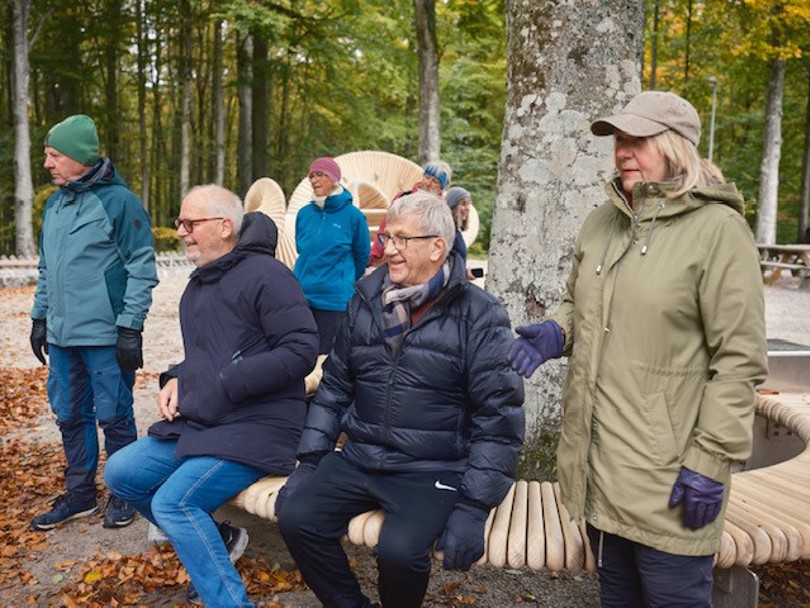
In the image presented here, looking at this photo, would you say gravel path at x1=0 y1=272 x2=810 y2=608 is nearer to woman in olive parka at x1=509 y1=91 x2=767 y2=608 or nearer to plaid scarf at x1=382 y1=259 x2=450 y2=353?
woman in olive parka at x1=509 y1=91 x2=767 y2=608

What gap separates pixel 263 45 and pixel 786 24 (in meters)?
13.3

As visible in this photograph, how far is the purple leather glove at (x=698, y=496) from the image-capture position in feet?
6.32

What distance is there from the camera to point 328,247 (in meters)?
5.14

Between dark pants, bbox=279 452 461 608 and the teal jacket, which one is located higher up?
the teal jacket

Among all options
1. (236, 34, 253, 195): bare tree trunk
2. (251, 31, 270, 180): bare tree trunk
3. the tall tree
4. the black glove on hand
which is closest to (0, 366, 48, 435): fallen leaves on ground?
the black glove on hand

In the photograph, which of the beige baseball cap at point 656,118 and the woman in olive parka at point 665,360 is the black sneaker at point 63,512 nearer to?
the woman in olive parka at point 665,360

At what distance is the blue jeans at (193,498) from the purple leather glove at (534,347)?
128cm

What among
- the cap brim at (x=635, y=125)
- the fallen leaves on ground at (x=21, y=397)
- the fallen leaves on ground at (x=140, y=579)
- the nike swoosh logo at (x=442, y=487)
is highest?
the cap brim at (x=635, y=125)

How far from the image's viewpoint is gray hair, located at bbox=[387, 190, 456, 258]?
107 inches

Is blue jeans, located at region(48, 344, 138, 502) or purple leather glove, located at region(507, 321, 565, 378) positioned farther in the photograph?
blue jeans, located at region(48, 344, 138, 502)

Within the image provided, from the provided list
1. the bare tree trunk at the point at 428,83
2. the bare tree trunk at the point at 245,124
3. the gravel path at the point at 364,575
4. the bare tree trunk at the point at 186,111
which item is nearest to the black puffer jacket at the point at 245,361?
the gravel path at the point at 364,575

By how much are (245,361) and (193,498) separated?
561 mm

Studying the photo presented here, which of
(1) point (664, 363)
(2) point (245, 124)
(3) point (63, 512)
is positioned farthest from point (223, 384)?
(2) point (245, 124)

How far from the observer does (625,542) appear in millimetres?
2207
